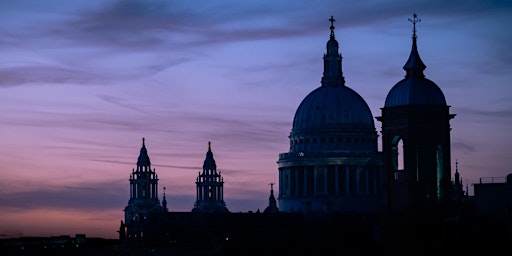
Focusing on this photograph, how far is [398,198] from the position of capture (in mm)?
184875

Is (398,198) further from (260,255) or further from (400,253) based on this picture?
(260,255)

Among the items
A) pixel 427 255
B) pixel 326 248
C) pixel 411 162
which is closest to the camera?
pixel 427 255

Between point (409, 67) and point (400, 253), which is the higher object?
point (409, 67)

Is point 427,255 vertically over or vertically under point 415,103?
under

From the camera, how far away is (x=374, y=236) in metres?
194

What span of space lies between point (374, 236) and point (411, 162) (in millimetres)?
13599

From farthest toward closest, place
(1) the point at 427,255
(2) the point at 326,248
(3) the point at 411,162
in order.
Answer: (2) the point at 326,248 → (3) the point at 411,162 → (1) the point at 427,255

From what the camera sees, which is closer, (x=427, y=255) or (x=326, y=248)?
(x=427, y=255)

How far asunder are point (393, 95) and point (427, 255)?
22413 millimetres

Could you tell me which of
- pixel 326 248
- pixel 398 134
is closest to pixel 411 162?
pixel 398 134

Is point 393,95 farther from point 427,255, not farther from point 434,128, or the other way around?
point 427,255

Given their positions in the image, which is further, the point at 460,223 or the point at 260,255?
the point at 260,255

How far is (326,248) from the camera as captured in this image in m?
198

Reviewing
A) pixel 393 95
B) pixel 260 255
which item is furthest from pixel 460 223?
pixel 260 255
